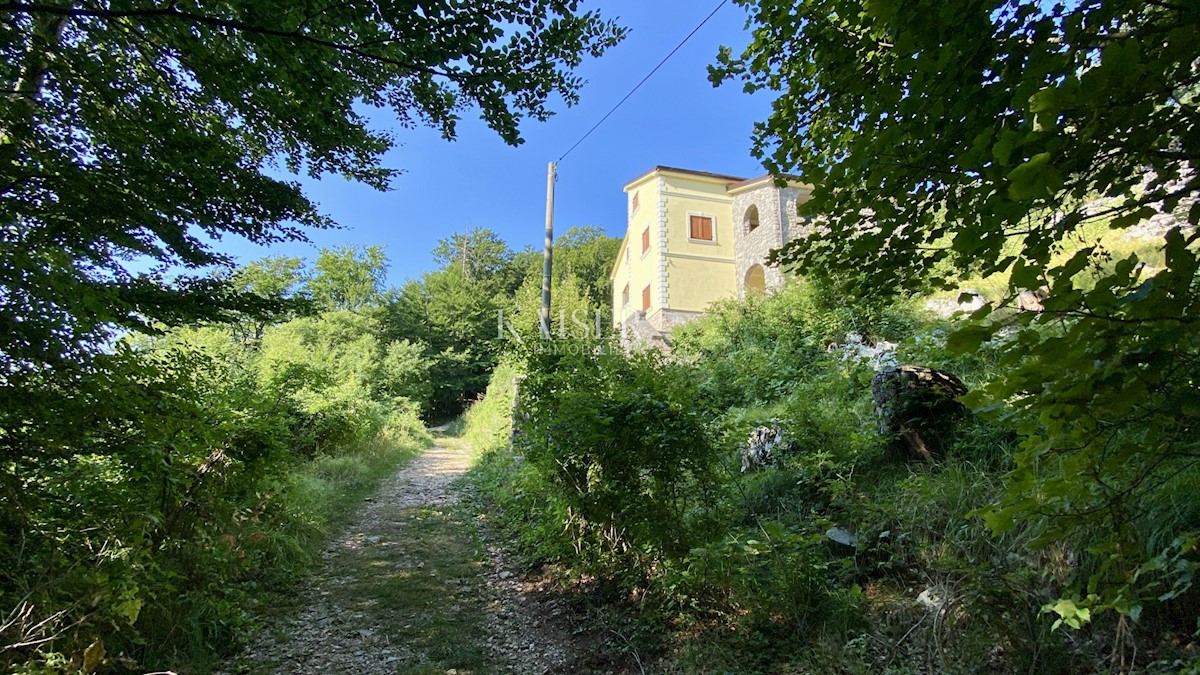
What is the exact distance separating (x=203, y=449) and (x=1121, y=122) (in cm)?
485

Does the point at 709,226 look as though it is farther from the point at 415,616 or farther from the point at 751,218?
the point at 415,616

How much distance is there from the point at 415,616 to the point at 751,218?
1991 cm

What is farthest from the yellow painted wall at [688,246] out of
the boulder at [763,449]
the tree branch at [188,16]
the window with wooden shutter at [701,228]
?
the tree branch at [188,16]

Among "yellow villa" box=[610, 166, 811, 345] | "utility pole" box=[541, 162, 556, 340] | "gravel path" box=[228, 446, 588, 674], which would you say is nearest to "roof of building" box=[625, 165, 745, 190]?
"yellow villa" box=[610, 166, 811, 345]

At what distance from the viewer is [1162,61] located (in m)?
0.99

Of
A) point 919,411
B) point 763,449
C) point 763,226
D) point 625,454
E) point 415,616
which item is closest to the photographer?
point 625,454

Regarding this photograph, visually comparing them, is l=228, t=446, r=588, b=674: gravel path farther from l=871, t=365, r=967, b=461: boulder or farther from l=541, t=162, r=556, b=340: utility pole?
l=541, t=162, r=556, b=340: utility pole

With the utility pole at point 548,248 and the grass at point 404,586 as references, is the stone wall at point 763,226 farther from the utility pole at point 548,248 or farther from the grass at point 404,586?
the grass at point 404,586

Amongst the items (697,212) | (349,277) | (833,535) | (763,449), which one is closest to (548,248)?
(763,449)

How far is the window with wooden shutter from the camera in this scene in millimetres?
21266

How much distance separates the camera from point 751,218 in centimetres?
2131

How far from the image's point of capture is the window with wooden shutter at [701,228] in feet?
69.8

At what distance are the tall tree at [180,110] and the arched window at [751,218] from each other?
18.0 meters

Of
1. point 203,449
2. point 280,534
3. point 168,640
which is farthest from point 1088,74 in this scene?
point 280,534
